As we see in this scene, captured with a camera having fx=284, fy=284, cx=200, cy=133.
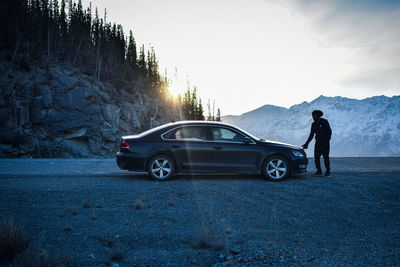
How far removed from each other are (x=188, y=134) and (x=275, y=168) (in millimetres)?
2601

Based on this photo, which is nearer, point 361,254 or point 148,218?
point 361,254

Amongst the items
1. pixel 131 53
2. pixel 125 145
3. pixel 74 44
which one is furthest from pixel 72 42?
pixel 125 145

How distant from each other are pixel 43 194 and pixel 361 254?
5981mm

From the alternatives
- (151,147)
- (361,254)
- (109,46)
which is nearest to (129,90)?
(109,46)

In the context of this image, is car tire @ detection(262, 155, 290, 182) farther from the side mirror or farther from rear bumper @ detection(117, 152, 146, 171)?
rear bumper @ detection(117, 152, 146, 171)

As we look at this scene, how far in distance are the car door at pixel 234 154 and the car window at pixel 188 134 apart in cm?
32

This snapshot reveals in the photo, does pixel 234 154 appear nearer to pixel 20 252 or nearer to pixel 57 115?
pixel 20 252

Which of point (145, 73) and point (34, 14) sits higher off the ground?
point (34, 14)

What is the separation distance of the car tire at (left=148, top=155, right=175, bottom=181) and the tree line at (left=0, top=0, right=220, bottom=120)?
3501cm

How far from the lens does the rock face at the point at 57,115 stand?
94.9 feet

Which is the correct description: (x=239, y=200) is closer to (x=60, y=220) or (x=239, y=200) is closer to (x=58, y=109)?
(x=60, y=220)

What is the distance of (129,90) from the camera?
51.0m

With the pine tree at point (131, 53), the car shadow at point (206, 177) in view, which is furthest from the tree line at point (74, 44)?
the car shadow at point (206, 177)

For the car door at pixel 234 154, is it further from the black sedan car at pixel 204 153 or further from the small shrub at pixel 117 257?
the small shrub at pixel 117 257
